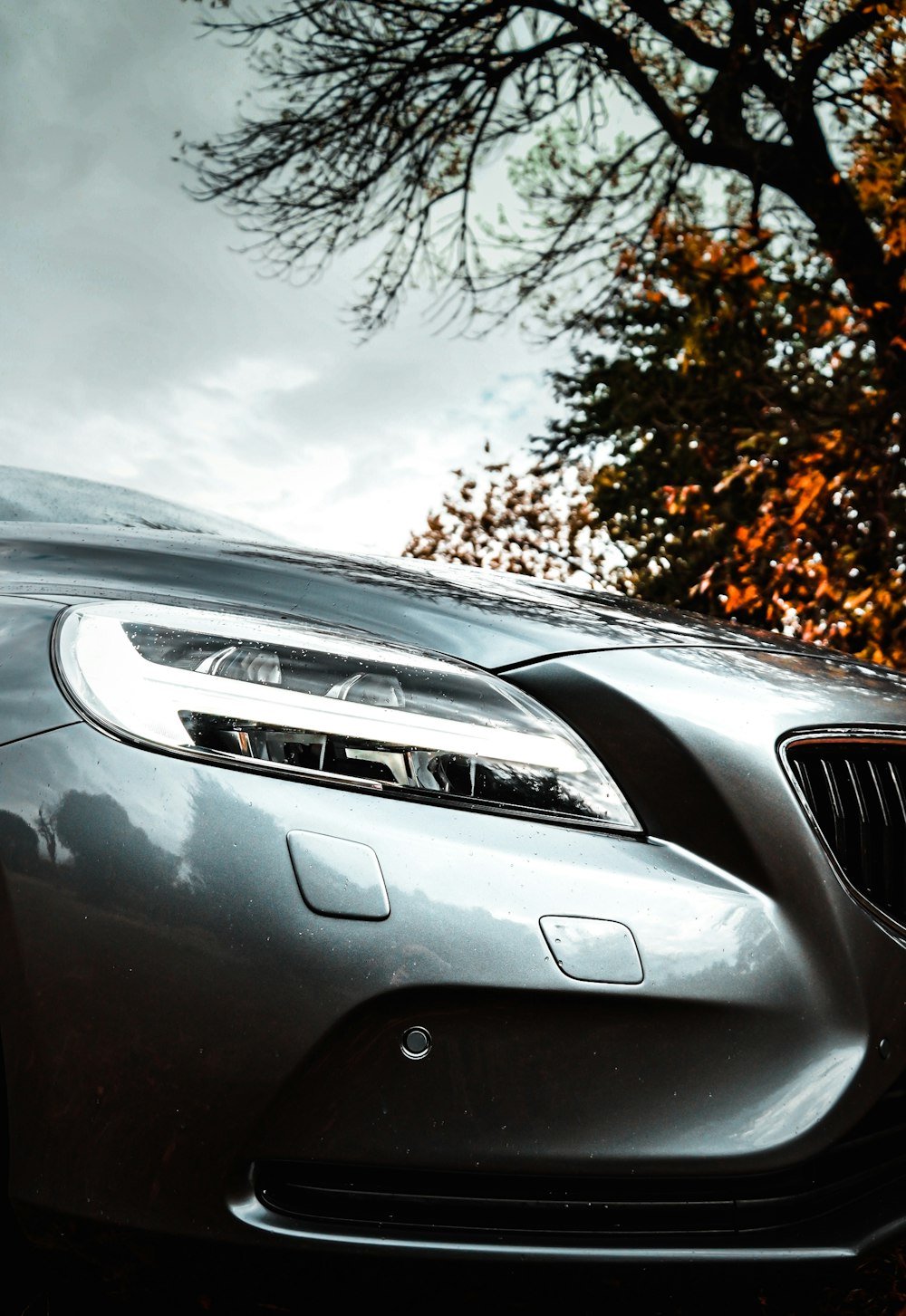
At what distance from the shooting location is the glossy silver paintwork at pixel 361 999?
1189 mm

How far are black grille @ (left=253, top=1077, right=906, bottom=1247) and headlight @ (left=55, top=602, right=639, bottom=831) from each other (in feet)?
1.39

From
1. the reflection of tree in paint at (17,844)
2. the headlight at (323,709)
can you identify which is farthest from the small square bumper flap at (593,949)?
the reflection of tree in paint at (17,844)

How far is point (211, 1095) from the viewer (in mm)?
1187

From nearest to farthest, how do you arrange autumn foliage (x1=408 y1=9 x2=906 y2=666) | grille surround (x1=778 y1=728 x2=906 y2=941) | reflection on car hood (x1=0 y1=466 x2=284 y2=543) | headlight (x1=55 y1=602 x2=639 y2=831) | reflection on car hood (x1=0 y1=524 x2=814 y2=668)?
headlight (x1=55 y1=602 x2=639 y2=831), grille surround (x1=778 y1=728 x2=906 y2=941), reflection on car hood (x1=0 y1=524 x2=814 y2=668), reflection on car hood (x1=0 y1=466 x2=284 y2=543), autumn foliage (x1=408 y1=9 x2=906 y2=666)

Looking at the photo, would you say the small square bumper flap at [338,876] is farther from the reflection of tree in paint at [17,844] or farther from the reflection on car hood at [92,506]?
the reflection on car hood at [92,506]

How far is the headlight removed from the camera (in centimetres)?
133

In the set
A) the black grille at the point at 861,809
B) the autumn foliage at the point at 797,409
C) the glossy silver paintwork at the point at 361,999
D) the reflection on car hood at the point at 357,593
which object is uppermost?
the autumn foliage at the point at 797,409

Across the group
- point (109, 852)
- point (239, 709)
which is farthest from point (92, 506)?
point (109, 852)

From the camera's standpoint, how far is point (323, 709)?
1386 mm

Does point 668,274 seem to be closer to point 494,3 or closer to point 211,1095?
point 494,3

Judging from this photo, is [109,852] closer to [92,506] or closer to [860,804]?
[860,804]

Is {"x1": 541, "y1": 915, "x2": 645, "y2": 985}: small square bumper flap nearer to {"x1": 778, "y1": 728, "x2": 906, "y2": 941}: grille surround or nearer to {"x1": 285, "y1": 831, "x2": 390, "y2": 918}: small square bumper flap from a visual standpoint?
{"x1": 285, "y1": 831, "x2": 390, "y2": 918}: small square bumper flap

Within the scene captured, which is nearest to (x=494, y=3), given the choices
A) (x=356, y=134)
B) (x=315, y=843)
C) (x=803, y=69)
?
(x=356, y=134)

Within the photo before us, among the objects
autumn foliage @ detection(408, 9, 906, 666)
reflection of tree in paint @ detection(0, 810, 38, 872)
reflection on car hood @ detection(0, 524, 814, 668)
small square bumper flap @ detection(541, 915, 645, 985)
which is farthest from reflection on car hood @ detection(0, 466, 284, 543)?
autumn foliage @ detection(408, 9, 906, 666)
